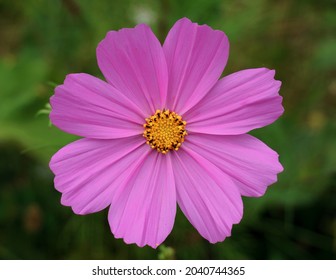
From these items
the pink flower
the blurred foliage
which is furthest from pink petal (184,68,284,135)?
the blurred foliage

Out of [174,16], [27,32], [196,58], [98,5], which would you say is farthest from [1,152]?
[196,58]

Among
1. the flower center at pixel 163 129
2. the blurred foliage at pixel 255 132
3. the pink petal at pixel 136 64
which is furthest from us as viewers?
the blurred foliage at pixel 255 132

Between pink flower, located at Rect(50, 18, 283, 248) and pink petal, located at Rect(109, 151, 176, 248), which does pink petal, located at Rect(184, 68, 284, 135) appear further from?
pink petal, located at Rect(109, 151, 176, 248)

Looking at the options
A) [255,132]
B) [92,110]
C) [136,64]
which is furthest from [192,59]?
[255,132]

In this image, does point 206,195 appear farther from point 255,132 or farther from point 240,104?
point 255,132

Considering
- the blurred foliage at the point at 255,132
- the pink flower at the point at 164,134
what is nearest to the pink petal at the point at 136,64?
the pink flower at the point at 164,134

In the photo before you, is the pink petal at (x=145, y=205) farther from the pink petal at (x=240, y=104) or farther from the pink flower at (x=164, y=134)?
the pink petal at (x=240, y=104)

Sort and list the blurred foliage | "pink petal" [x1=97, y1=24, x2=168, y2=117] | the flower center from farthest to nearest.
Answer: the blurred foliage
the flower center
"pink petal" [x1=97, y1=24, x2=168, y2=117]
